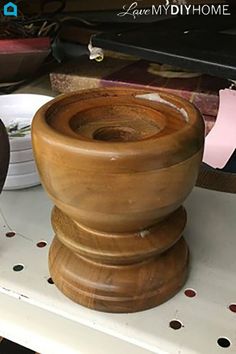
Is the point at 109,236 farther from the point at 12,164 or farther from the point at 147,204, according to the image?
the point at 12,164

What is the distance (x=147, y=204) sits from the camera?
0.31 m

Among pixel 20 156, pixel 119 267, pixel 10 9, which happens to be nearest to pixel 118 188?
pixel 119 267

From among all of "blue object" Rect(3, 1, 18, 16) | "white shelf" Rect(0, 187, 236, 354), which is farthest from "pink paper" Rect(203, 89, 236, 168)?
"blue object" Rect(3, 1, 18, 16)

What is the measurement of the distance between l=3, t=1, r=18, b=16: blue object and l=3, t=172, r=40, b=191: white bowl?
0.41 m

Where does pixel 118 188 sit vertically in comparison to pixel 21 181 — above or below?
above

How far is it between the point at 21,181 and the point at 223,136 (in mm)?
208

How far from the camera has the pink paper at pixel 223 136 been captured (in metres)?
0.51

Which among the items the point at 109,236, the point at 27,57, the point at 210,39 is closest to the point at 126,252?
the point at 109,236

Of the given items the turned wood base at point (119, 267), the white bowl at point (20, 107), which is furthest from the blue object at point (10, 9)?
the turned wood base at point (119, 267)

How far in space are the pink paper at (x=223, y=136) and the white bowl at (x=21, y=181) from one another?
17 cm

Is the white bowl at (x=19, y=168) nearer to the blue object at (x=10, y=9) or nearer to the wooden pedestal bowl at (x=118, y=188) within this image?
the wooden pedestal bowl at (x=118, y=188)

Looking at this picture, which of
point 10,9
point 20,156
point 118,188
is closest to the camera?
point 118,188

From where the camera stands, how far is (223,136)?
20.8 inches

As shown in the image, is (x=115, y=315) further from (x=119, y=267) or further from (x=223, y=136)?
(x=223, y=136)
